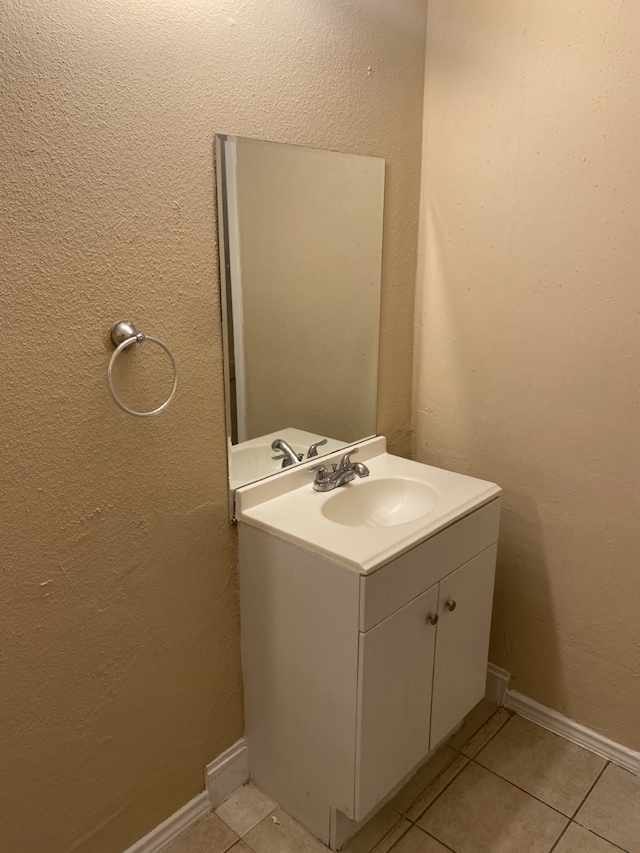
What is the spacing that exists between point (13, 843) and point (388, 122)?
1.84 meters

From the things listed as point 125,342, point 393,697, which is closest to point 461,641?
point 393,697

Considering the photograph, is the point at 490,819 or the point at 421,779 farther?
the point at 421,779

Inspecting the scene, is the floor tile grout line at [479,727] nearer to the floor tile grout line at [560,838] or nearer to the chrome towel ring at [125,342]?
the floor tile grout line at [560,838]

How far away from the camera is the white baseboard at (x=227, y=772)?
1565mm

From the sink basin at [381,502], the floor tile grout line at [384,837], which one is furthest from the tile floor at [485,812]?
the sink basin at [381,502]

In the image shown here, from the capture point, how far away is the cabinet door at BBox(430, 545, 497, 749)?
1.51 m

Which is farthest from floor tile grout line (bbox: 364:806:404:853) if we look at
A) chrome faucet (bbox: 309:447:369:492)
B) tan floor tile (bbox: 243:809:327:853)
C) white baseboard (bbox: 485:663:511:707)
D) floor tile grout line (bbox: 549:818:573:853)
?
chrome faucet (bbox: 309:447:369:492)

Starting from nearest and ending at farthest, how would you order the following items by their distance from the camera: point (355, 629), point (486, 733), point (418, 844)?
point (355, 629)
point (418, 844)
point (486, 733)

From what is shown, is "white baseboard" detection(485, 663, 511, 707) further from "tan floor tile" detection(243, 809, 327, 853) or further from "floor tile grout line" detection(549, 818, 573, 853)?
"tan floor tile" detection(243, 809, 327, 853)

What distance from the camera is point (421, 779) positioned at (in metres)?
1.67

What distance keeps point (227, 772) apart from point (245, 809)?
0.10 meters

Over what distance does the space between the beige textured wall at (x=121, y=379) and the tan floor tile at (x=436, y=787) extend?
53cm

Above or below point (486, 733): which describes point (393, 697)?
above

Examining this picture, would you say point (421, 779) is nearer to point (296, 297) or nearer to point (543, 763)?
point (543, 763)
